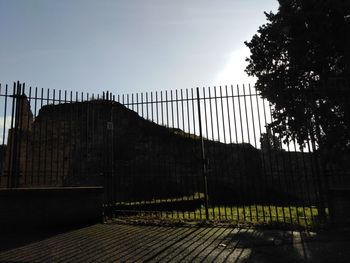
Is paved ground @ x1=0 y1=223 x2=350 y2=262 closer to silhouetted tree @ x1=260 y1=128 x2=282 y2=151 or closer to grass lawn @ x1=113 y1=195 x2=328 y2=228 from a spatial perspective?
grass lawn @ x1=113 y1=195 x2=328 y2=228

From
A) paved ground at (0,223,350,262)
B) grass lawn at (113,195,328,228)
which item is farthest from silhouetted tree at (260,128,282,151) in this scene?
paved ground at (0,223,350,262)

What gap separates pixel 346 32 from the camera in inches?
353

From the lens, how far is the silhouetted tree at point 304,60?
8.23m

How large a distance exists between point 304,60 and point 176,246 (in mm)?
7203

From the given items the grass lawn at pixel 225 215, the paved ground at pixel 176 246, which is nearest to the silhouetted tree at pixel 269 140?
the grass lawn at pixel 225 215

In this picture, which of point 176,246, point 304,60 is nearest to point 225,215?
point 176,246

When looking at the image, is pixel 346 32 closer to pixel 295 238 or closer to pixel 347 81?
pixel 347 81

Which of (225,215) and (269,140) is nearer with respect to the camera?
(225,215)

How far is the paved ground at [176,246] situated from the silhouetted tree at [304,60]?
12.0 feet

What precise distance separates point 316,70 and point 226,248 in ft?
23.2

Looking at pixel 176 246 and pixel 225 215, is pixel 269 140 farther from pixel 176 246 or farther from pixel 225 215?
pixel 176 246

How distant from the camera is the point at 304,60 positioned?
9391 mm

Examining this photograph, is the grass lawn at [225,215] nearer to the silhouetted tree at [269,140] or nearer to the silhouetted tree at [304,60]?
the silhouetted tree at [269,140]

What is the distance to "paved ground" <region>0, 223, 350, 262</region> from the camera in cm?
419
